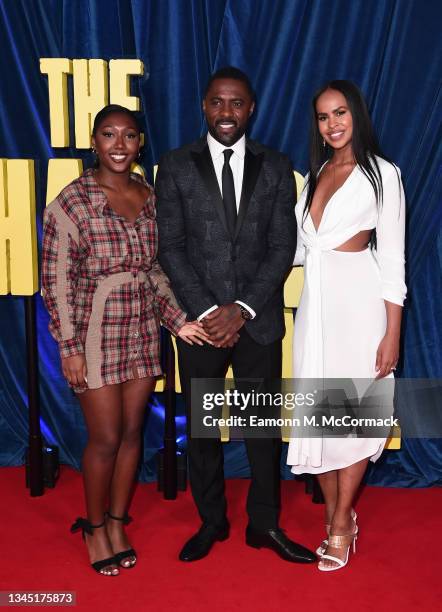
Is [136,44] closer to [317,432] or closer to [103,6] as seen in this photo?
[103,6]

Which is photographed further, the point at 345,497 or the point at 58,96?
the point at 58,96

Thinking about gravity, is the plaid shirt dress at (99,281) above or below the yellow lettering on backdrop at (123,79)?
below

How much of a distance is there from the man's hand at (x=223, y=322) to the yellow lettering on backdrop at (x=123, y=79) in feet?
3.76

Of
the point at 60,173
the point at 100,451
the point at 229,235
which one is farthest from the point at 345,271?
the point at 60,173

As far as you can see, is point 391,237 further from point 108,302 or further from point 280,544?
point 280,544

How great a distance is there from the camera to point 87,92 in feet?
10.9

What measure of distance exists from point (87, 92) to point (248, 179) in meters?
1.07

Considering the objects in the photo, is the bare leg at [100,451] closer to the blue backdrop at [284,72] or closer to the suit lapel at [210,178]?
the suit lapel at [210,178]

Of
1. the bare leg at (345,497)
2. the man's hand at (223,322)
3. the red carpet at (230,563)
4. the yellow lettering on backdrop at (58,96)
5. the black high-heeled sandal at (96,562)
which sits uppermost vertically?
the yellow lettering on backdrop at (58,96)

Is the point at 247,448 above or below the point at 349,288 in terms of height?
below

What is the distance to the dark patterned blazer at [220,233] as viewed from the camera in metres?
2.65

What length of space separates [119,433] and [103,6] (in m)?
1.91

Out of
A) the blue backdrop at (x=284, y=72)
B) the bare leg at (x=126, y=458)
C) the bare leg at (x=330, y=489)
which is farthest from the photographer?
the blue backdrop at (x=284, y=72)

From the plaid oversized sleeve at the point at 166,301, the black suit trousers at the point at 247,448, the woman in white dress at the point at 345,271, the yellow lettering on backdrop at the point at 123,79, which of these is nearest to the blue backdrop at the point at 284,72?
the yellow lettering on backdrop at the point at 123,79
